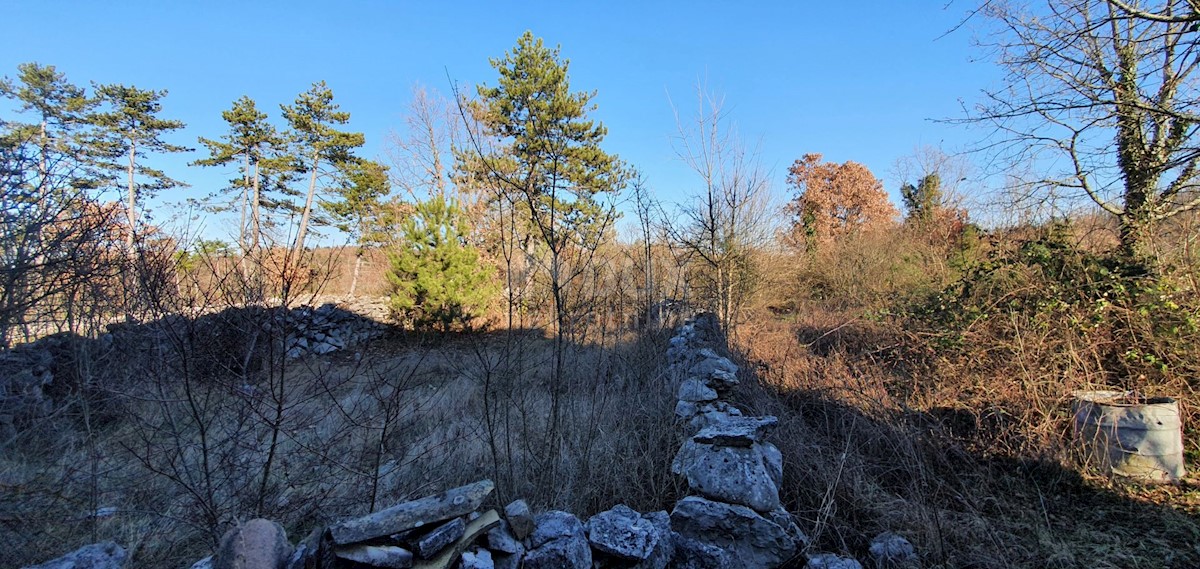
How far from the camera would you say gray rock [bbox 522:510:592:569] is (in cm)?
199

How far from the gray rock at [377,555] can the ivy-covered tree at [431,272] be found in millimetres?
8999

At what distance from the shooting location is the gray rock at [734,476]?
2.56 meters

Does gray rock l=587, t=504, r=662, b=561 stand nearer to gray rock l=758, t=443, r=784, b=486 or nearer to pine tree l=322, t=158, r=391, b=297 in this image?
gray rock l=758, t=443, r=784, b=486

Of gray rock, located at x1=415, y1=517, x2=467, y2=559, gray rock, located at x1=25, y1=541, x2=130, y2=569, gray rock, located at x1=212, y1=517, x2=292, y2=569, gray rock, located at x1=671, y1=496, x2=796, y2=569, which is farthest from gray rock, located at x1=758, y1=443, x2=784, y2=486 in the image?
gray rock, located at x1=25, y1=541, x2=130, y2=569

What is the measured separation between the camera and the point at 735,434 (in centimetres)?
292

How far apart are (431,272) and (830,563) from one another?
32.0 ft

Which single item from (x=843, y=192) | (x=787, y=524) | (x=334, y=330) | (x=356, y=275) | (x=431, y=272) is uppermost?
(x=843, y=192)

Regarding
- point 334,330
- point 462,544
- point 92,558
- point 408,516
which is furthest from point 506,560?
point 334,330

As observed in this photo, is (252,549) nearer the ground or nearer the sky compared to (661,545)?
nearer the sky

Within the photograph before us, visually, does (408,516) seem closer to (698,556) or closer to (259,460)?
(698,556)

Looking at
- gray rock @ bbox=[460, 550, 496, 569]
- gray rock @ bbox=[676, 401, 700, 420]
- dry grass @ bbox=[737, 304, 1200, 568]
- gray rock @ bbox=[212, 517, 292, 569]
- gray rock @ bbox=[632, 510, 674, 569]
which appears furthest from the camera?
gray rock @ bbox=[676, 401, 700, 420]

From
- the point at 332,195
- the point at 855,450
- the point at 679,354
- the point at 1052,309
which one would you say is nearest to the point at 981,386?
the point at 1052,309

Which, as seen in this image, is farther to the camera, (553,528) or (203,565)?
(553,528)

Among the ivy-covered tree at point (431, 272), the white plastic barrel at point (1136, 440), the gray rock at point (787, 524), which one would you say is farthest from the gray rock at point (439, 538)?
the ivy-covered tree at point (431, 272)
